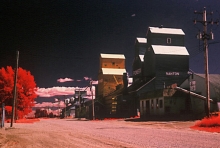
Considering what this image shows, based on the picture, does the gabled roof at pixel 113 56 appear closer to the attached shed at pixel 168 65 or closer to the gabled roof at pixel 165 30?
the gabled roof at pixel 165 30

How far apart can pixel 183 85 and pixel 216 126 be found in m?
25.7

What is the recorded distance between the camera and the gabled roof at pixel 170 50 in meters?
54.4

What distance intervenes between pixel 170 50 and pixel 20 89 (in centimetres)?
2900

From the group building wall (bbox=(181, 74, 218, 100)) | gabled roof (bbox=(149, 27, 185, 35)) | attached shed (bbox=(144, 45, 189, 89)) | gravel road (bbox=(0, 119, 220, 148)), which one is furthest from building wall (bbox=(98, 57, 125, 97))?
gravel road (bbox=(0, 119, 220, 148))

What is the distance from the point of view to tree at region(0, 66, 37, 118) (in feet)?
153

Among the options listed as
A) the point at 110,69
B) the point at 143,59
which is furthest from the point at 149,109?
the point at 110,69

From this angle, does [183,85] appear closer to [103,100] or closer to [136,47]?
[136,47]

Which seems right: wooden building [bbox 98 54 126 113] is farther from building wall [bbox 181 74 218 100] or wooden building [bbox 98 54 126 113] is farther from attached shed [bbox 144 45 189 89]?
building wall [bbox 181 74 218 100]

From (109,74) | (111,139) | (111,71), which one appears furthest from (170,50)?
(111,139)

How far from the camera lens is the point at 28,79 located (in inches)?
1922

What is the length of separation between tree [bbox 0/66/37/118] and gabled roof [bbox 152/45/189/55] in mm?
23985

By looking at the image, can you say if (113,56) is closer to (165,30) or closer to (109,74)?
(109,74)

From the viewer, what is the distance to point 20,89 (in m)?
48.0

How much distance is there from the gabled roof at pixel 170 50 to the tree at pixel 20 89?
24.0m
